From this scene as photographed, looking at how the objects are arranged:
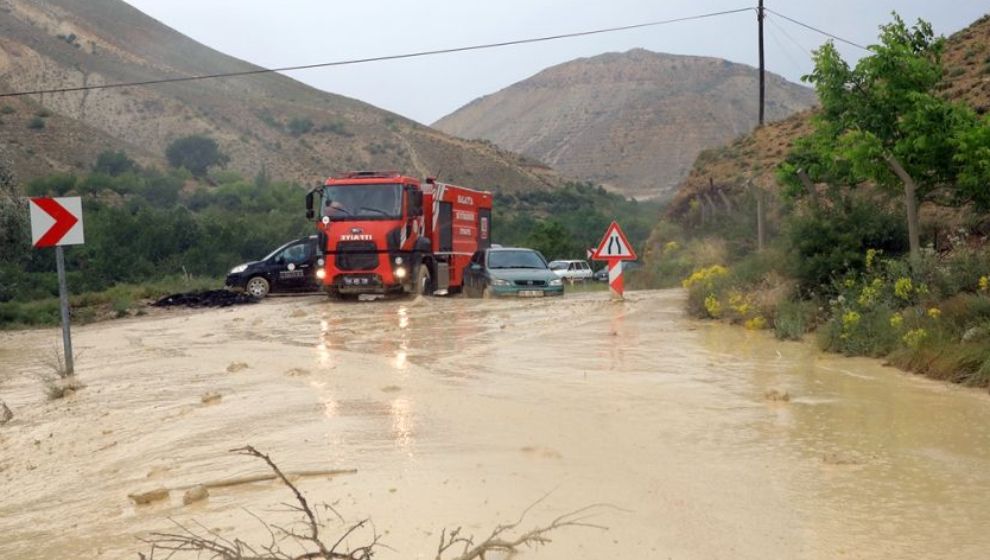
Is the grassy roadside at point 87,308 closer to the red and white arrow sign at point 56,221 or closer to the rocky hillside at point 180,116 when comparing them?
the red and white arrow sign at point 56,221

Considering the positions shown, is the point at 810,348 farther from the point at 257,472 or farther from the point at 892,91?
the point at 257,472

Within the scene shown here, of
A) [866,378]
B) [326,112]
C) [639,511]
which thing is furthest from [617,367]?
[326,112]

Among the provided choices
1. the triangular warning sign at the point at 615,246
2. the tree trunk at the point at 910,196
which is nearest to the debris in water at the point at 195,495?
the tree trunk at the point at 910,196

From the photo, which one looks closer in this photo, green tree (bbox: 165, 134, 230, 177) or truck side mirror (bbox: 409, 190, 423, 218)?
truck side mirror (bbox: 409, 190, 423, 218)

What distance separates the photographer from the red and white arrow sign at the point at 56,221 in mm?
13453

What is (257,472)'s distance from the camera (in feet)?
24.0

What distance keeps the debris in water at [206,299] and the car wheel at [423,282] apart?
4.55 meters

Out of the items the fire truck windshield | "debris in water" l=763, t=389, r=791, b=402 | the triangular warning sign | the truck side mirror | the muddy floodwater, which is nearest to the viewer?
the muddy floodwater

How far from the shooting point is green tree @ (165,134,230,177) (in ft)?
243

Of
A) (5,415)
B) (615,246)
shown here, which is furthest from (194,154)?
(5,415)

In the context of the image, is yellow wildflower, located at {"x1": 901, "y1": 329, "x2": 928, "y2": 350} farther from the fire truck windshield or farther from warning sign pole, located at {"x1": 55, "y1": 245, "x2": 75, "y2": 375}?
the fire truck windshield

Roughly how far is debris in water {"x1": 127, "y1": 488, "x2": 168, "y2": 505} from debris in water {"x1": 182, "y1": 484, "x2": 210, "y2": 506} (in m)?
0.13

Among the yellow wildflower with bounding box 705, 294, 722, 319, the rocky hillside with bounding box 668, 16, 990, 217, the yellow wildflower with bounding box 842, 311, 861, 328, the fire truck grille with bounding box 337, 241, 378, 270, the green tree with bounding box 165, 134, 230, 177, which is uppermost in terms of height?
the green tree with bounding box 165, 134, 230, 177

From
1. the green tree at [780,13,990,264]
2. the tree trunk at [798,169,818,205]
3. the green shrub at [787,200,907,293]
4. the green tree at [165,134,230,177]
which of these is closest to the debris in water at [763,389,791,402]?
the green tree at [780,13,990,264]
